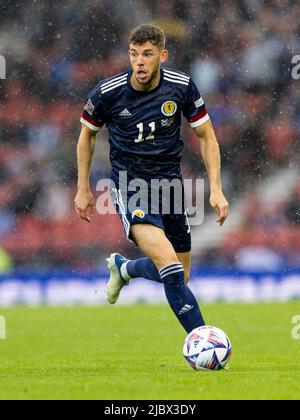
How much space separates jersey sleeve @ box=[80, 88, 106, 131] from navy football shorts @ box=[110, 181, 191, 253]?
480 millimetres

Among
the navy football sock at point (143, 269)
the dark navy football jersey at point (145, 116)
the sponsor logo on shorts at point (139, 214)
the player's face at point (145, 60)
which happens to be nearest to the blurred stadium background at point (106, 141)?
the navy football sock at point (143, 269)

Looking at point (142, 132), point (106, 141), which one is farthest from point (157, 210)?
point (106, 141)

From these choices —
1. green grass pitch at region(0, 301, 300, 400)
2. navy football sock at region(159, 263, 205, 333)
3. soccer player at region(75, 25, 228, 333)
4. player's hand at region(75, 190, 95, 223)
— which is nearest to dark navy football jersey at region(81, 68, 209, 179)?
soccer player at region(75, 25, 228, 333)

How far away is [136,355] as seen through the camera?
833cm

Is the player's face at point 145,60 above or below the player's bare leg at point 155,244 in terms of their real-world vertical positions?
above

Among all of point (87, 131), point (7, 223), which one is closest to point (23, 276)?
point (7, 223)

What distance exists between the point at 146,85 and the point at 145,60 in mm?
239

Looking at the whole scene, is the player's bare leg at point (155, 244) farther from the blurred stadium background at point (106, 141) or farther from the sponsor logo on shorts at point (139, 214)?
the blurred stadium background at point (106, 141)

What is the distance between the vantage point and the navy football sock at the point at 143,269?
7.77 meters

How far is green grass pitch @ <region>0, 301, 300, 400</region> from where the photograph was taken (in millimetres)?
5375

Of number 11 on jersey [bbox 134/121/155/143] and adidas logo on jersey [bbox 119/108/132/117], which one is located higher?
adidas logo on jersey [bbox 119/108/132/117]

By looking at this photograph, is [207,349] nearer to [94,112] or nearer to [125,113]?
[125,113]

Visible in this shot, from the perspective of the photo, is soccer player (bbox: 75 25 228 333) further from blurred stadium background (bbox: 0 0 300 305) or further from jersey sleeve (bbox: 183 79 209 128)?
blurred stadium background (bbox: 0 0 300 305)

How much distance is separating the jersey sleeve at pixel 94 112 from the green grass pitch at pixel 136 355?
5.52 feet
